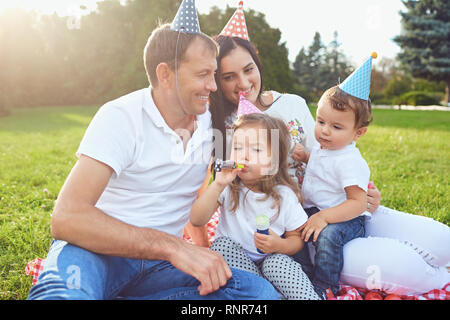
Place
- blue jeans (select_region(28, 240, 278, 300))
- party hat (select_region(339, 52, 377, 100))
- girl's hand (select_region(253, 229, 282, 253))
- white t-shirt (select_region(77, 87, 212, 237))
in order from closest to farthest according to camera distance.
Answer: blue jeans (select_region(28, 240, 278, 300)) → white t-shirt (select_region(77, 87, 212, 237)) → girl's hand (select_region(253, 229, 282, 253)) → party hat (select_region(339, 52, 377, 100))

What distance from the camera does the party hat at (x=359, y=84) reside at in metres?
2.47

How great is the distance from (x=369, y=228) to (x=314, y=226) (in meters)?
0.62

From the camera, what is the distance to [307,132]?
3000 mm

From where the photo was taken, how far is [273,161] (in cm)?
246

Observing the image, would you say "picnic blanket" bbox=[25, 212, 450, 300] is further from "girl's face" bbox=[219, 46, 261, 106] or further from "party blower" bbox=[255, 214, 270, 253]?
"girl's face" bbox=[219, 46, 261, 106]

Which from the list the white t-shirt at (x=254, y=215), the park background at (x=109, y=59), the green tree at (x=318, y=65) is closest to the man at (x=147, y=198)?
the white t-shirt at (x=254, y=215)

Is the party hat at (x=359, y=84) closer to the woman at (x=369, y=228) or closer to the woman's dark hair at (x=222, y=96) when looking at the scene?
the woman at (x=369, y=228)

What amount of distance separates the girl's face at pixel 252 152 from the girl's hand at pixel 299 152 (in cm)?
49

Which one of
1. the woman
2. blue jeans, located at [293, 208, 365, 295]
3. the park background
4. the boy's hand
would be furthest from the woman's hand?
the park background

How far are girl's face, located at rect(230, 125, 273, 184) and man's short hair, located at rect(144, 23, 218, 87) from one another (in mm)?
619

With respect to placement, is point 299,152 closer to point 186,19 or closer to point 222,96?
point 222,96

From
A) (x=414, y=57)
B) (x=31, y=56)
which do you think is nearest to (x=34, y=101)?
(x=31, y=56)

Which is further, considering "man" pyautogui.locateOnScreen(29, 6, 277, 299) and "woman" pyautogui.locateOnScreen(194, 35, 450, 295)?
"woman" pyautogui.locateOnScreen(194, 35, 450, 295)

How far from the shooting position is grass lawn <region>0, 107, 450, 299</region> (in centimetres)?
310
